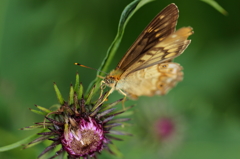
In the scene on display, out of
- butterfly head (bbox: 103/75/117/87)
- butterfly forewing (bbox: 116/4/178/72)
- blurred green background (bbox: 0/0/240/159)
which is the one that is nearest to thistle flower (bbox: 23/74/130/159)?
butterfly head (bbox: 103/75/117/87)

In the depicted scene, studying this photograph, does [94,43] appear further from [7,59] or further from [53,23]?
[7,59]

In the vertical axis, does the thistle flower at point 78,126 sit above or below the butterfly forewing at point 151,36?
below

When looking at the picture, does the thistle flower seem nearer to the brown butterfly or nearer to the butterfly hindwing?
the brown butterfly

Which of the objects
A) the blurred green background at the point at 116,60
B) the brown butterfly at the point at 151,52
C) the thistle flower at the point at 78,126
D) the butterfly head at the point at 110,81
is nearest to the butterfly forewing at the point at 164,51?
the brown butterfly at the point at 151,52

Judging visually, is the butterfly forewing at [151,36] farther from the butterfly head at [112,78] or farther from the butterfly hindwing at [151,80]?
the butterfly hindwing at [151,80]

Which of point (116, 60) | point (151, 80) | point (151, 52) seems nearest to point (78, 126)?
point (151, 52)

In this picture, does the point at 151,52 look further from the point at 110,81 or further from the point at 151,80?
the point at 151,80
